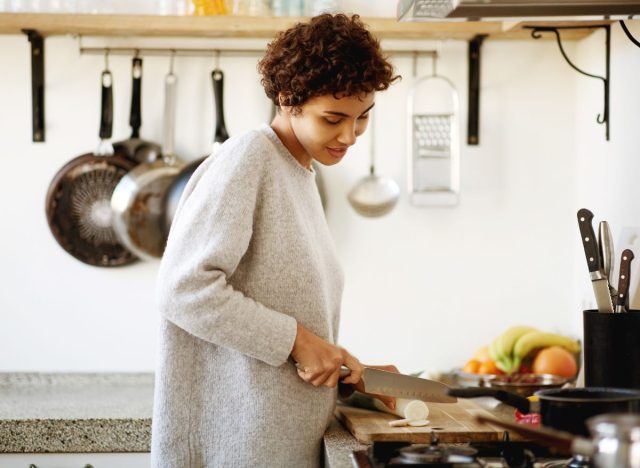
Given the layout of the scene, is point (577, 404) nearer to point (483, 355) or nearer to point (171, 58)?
point (483, 355)

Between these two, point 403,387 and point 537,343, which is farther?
point 537,343

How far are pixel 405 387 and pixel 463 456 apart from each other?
314 mm

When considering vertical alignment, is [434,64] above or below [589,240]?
above

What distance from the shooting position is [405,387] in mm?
1463

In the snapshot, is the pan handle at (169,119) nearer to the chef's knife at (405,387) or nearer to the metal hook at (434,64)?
the metal hook at (434,64)

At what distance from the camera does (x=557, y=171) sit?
242 centimetres

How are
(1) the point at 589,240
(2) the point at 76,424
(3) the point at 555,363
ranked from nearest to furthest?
(1) the point at 589,240, (2) the point at 76,424, (3) the point at 555,363

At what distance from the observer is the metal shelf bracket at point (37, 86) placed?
2.36m

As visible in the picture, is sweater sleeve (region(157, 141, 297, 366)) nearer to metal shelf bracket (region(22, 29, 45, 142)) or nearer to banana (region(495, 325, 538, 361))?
banana (region(495, 325, 538, 361))

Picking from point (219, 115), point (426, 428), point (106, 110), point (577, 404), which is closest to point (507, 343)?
point (426, 428)

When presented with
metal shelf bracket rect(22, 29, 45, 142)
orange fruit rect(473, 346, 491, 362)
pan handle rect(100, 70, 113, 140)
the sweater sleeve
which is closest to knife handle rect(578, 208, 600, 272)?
the sweater sleeve

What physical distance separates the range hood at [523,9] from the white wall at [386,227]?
2.98ft

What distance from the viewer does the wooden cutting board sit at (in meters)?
1.36

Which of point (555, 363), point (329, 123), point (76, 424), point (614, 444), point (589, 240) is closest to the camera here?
→ point (614, 444)
